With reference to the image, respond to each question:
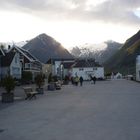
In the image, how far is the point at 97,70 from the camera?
424ft

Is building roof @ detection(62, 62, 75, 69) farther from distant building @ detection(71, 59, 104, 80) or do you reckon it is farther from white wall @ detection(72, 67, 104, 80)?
white wall @ detection(72, 67, 104, 80)

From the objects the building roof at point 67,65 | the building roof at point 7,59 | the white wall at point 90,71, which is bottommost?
the white wall at point 90,71

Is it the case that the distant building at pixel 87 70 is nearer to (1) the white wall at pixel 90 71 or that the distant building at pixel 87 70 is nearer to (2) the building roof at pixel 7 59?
(1) the white wall at pixel 90 71

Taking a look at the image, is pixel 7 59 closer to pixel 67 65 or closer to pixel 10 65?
pixel 10 65

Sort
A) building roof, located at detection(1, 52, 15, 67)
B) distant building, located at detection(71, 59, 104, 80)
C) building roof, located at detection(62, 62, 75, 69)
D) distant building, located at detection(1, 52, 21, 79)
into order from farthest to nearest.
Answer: building roof, located at detection(62, 62, 75, 69)
distant building, located at detection(71, 59, 104, 80)
building roof, located at detection(1, 52, 15, 67)
distant building, located at detection(1, 52, 21, 79)

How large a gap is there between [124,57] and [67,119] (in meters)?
188

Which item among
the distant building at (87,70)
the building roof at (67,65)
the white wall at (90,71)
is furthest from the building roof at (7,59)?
the building roof at (67,65)

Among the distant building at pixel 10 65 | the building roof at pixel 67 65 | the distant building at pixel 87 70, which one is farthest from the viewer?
the building roof at pixel 67 65

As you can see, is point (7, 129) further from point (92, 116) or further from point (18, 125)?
point (92, 116)

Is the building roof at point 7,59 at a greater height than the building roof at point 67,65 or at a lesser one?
lesser

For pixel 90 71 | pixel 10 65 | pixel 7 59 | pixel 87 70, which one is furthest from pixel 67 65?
pixel 10 65

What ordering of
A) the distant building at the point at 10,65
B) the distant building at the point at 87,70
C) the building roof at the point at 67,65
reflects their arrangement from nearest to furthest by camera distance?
the distant building at the point at 10,65 → the distant building at the point at 87,70 → the building roof at the point at 67,65

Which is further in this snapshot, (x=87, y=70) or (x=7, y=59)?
(x=87, y=70)

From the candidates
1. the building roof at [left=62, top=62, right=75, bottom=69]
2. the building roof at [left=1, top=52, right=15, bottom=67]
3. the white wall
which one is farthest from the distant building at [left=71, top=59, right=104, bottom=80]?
the building roof at [left=1, top=52, right=15, bottom=67]
